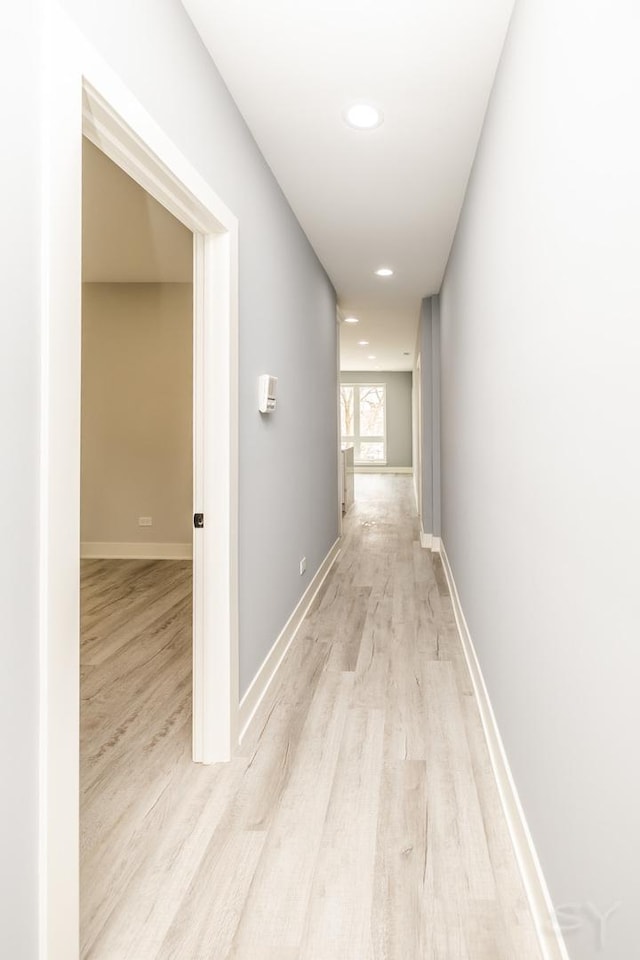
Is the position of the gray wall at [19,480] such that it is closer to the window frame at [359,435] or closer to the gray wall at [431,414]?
the gray wall at [431,414]

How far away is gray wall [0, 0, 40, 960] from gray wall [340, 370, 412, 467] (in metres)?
13.5

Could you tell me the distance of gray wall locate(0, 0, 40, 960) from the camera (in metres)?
1.06

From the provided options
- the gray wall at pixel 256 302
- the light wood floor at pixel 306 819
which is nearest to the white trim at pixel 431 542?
the gray wall at pixel 256 302

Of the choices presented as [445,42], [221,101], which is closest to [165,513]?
[221,101]

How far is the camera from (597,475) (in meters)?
1.05

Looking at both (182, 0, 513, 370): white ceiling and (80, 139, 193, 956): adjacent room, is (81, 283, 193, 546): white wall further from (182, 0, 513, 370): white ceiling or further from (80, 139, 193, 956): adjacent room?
(182, 0, 513, 370): white ceiling

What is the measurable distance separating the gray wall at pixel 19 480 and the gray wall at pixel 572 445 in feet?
3.30

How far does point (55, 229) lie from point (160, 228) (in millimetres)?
3390

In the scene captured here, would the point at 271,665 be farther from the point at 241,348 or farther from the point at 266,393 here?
the point at 241,348

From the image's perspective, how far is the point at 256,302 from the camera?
2713 mm

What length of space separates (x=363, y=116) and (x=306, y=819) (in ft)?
8.65

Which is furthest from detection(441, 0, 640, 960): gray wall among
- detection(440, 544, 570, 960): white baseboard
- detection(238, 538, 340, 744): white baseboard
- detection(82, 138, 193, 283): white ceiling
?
detection(82, 138, 193, 283): white ceiling

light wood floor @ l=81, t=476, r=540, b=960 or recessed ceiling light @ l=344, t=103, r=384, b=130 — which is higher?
recessed ceiling light @ l=344, t=103, r=384, b=130

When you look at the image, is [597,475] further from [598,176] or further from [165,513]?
[165,513]
